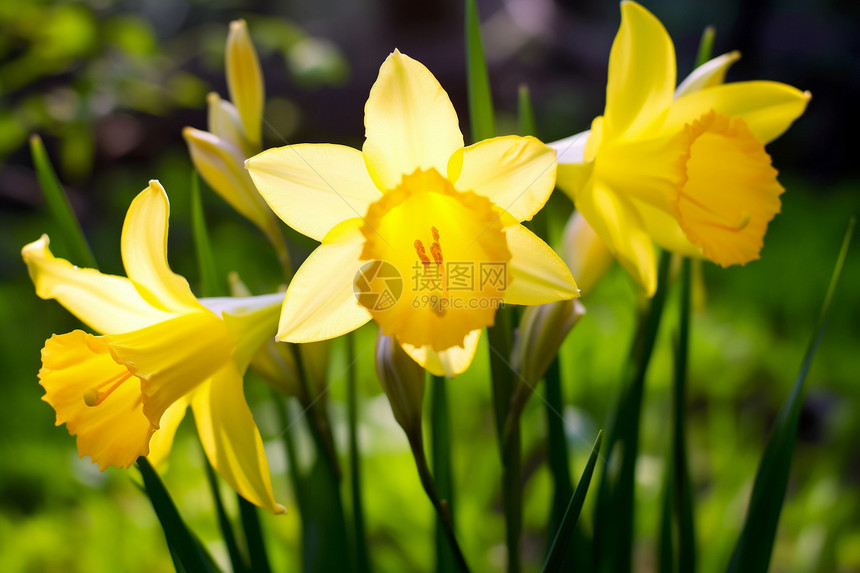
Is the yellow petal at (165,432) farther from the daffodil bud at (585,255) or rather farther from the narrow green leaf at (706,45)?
the narrow green leaf at (706,45)

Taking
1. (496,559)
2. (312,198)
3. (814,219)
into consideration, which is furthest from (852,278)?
(312,198)

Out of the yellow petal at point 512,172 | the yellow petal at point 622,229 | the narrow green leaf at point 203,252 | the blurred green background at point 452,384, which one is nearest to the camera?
the yellow petal at point 512,172

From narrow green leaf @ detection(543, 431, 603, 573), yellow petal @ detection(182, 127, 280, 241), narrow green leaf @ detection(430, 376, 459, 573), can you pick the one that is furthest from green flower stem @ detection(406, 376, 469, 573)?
yellow petal @ detection(182, 127, 280, 241)

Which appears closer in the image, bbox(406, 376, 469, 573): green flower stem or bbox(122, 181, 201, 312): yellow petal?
bbox(122, 181, 201, 312): yellow petal

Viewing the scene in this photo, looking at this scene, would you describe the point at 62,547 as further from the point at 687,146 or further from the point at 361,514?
the point at 687,146

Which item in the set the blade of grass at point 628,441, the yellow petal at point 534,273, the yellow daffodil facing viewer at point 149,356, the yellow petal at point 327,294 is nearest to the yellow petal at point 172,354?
the yellow daffodil facing viewer at point 149,356

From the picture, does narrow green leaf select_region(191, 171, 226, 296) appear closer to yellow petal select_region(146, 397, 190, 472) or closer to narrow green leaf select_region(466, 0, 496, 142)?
yellow petal select_region(146, 397, 190, 472)
